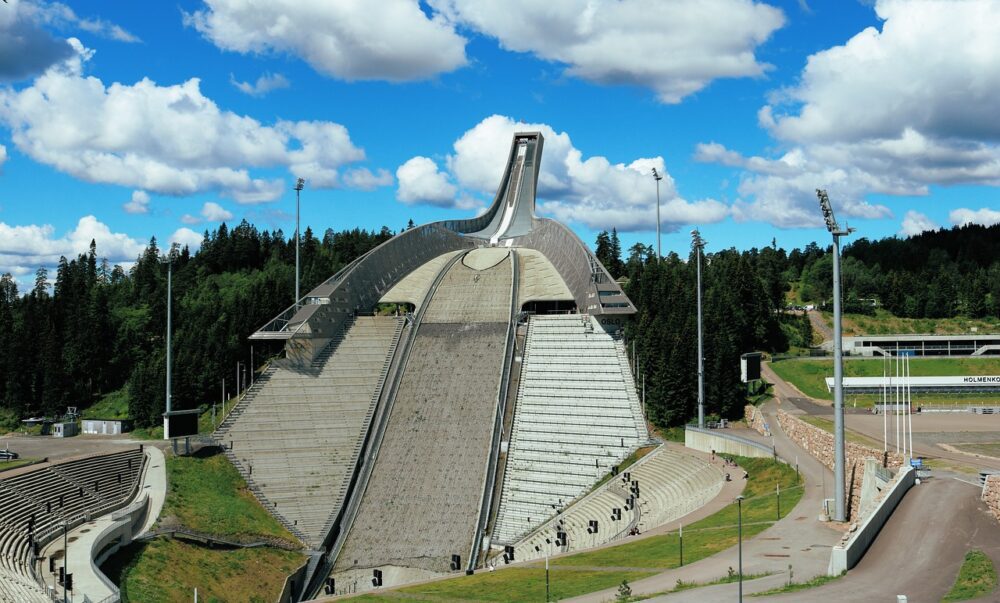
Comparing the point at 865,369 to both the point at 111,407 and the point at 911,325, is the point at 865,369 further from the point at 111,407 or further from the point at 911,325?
the point at 111,407

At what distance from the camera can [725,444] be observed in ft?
146

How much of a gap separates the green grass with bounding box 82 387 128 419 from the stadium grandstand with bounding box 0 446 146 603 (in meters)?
31.0

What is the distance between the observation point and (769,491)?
35625 mm

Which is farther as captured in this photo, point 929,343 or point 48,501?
→ point 929,343

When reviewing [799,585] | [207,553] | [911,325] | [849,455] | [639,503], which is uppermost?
[911,325]

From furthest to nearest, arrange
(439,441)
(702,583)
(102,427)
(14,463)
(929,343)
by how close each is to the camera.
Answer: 1. (929,343)
2. (102,427)
3. (439,441)
4. (14,463)
5. (702,583)

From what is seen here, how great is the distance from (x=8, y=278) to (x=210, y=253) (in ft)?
335

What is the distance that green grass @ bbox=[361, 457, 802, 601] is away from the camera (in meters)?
26.8

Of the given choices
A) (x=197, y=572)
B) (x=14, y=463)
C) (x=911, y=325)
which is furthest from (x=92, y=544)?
(x=911, y=325)

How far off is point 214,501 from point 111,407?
131ft

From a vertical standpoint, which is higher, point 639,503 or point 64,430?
point 64,430

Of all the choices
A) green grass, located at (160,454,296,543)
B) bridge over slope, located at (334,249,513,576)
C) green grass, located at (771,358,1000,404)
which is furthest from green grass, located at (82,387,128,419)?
green grass, located at (771,358,1000,404)

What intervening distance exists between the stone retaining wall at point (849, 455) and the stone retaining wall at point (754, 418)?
20.5ft

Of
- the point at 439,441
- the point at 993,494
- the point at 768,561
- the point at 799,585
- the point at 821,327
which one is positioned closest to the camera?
the point at 799,585
